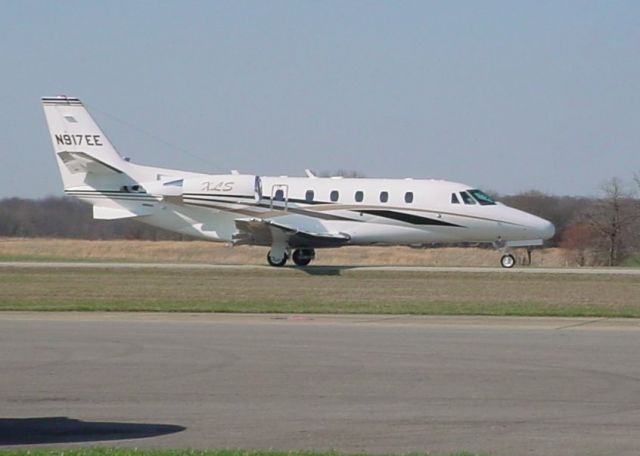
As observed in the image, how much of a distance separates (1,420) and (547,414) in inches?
222

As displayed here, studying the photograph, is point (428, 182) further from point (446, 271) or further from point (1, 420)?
point (1, 420)

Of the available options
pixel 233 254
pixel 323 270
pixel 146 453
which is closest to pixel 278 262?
pixel 323 270

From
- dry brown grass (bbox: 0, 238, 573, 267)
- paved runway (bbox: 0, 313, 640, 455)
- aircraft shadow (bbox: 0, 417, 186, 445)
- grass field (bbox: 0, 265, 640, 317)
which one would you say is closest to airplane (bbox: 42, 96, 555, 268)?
grass field (bbox: 0, 265, 640, 317)

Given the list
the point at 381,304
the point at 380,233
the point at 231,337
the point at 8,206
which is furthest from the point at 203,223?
the point at 8,206

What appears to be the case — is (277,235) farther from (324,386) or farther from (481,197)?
(324,386)

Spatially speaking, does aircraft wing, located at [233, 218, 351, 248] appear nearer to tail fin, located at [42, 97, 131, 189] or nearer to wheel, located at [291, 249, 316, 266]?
wheel, located at [291, 249, 316, 266]

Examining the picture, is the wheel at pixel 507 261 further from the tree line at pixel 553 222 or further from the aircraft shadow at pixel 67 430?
the aircraft shadow at pixel 67 430

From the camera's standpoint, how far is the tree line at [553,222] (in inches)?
2377

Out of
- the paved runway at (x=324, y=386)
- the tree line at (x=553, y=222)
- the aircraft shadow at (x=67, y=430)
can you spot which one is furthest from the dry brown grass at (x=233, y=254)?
the aircraft shadow at (x=67, y=430)

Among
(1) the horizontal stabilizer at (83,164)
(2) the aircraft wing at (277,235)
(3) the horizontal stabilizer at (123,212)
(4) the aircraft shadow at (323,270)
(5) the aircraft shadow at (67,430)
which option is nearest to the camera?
(5) the aircraft shadow at (67,430)

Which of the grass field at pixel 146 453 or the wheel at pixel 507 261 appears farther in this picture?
the wheel at pixel 507 261

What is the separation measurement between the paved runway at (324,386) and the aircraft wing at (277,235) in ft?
50.8

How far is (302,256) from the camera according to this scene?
4150 cm

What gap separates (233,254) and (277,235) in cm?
1879
